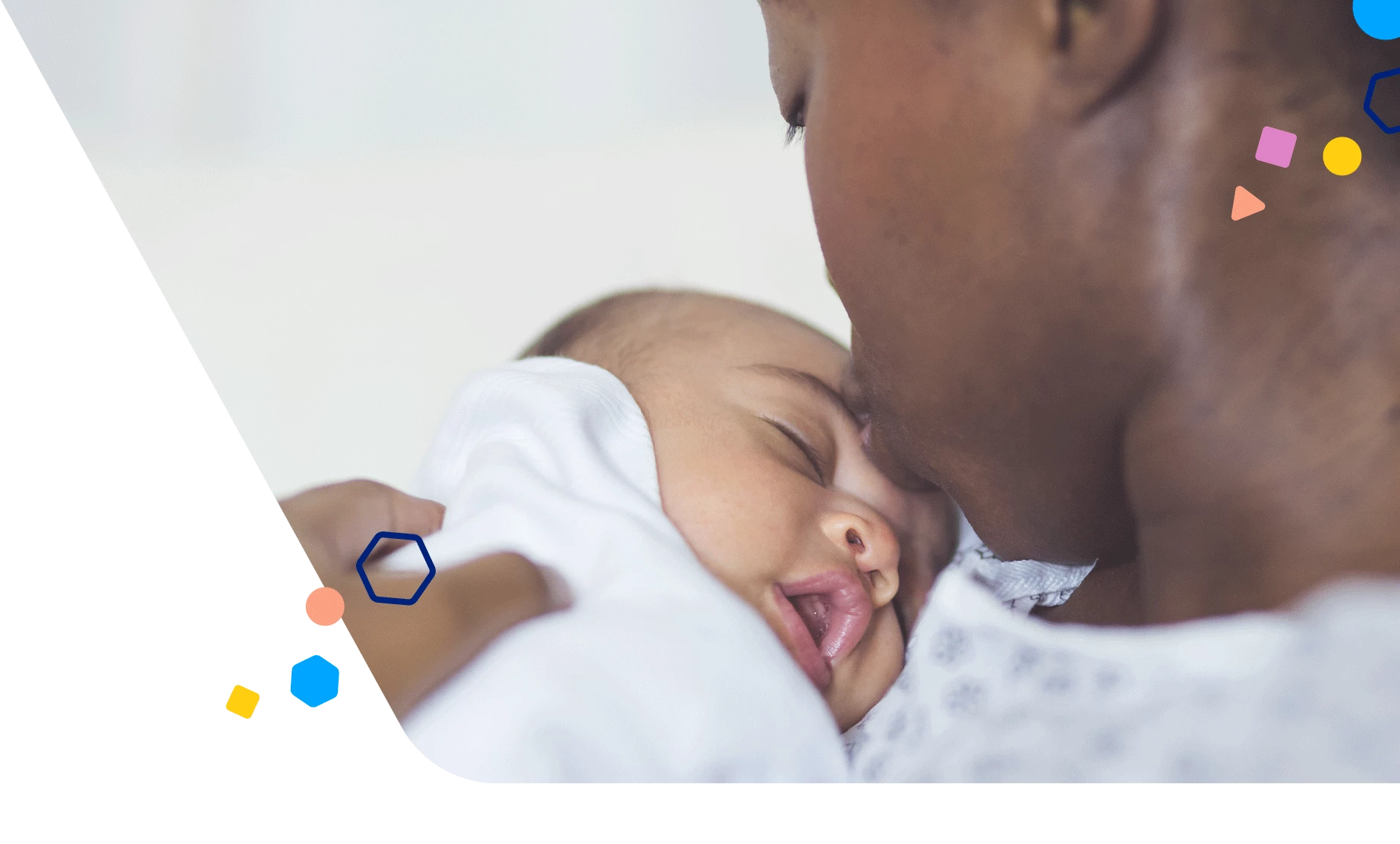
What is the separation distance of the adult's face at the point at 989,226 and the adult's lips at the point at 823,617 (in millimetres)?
92

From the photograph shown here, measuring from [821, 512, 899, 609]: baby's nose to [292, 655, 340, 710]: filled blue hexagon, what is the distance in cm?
26

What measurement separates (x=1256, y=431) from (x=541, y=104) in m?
0.41

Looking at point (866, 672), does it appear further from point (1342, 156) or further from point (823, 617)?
point (1342, 156)

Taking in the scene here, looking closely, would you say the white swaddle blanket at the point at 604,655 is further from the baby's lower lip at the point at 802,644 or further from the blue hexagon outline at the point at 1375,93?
the blue hexagon outline at the point at 1375,93

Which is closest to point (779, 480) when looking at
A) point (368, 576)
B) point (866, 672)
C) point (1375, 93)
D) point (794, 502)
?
point (794, 502)

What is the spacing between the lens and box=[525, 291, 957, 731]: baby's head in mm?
570

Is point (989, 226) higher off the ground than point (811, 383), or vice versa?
point (989, 226)

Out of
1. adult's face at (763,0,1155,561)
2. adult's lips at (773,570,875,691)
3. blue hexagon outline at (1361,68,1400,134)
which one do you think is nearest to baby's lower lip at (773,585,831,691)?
adult's lips at (773,570,875,691)

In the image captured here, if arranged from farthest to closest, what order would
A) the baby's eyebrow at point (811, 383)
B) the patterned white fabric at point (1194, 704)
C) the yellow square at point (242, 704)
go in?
the baby's eyebrow at point (811, 383) < the yellow square at point (242, 704) < the patterned white fabric at point (1194, 704)

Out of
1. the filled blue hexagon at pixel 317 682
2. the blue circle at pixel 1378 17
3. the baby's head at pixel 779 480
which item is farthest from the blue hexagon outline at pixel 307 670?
the blue circle at pixel 1378 17

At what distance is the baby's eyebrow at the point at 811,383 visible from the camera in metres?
0.66

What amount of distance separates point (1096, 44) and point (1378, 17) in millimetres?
103

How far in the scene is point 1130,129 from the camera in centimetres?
43

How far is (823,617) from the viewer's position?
59 centimetres
